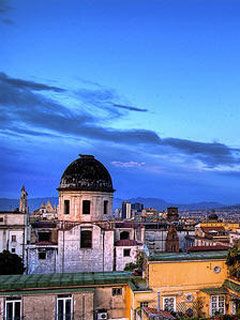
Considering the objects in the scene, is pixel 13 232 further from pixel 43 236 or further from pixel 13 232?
pixel 43 236

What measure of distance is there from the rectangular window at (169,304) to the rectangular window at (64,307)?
3.97 m

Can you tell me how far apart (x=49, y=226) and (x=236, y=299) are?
34.5m

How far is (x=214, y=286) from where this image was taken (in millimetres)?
18266

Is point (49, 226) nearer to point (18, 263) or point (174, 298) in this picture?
point (18, 263)

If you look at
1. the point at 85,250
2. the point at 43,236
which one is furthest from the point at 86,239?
the point at 43,236

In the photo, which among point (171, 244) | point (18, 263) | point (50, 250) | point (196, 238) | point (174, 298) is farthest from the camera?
point (196, 238)

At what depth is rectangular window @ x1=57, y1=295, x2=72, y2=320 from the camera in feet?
54.3

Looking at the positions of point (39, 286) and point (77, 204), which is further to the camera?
point (77, 204)

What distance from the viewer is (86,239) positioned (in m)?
41.1

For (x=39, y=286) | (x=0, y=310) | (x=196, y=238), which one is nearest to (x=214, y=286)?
(x=39, y=286)

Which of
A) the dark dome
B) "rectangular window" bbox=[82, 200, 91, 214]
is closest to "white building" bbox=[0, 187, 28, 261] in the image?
the dark dome

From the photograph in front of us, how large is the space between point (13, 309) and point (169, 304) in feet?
20.9

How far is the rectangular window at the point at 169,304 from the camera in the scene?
17.5 metres

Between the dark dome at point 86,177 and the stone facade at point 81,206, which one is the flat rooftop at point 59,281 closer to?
the stone facade at point 81,206
